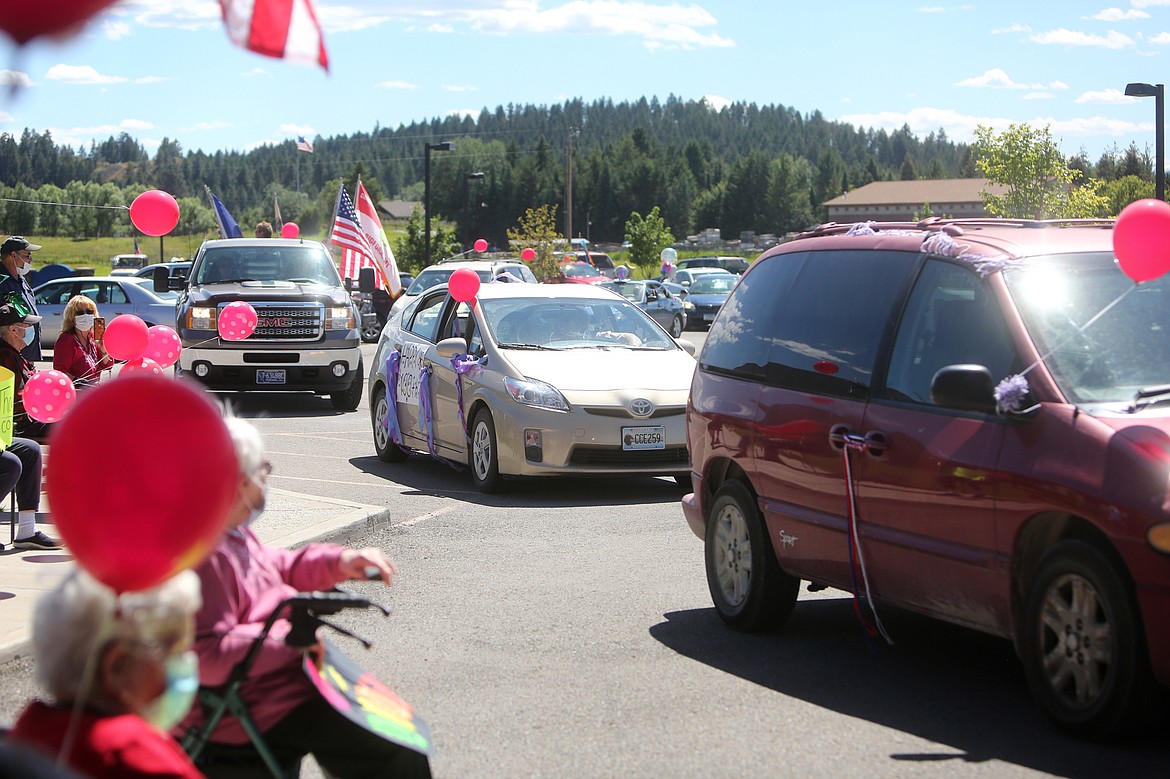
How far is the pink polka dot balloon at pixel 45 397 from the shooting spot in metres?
8.55

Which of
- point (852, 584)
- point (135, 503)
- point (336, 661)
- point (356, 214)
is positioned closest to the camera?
point (135, 503)

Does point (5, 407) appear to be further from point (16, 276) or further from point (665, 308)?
point (665, 308)

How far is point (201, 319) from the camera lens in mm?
18094

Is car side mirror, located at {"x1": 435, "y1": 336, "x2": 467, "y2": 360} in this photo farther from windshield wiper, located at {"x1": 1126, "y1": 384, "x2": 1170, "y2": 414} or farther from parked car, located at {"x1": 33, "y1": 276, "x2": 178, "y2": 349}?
parked car, located at {"x1": 33, "y1": 276, "x2": 178, "y2": 349}

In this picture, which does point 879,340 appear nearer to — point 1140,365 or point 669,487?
point 1140,365

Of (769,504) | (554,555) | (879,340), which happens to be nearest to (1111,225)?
(879,340)

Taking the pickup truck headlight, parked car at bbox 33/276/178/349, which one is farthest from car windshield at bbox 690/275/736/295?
the pickup truck headlight

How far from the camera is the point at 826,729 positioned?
17.5ft

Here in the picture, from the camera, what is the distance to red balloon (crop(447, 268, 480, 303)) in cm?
1223

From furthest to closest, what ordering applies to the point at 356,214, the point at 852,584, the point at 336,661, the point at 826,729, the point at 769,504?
the point at 356,214 → the point at 769,504 → the point at 852,584 → the point at 826,729 → the point at 336,661

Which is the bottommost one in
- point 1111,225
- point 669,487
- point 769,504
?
point 669,487

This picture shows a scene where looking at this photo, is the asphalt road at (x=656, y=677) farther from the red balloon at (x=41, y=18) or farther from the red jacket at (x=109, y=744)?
the red balloon at (x=41, y=18)

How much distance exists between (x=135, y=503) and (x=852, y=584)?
4.11 m

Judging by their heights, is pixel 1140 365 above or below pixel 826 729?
above
